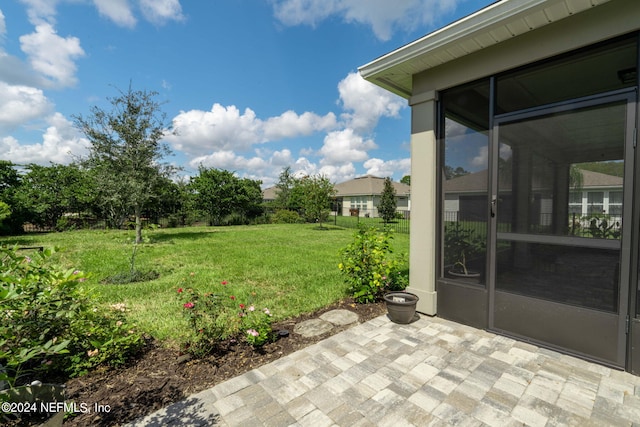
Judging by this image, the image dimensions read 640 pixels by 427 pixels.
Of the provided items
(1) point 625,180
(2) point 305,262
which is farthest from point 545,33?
(2) point 305,262

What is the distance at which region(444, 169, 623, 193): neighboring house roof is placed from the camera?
2427 mm

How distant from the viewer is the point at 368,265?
13.6ft

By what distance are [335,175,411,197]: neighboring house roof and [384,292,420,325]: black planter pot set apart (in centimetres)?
2861

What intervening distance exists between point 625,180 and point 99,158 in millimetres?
12274

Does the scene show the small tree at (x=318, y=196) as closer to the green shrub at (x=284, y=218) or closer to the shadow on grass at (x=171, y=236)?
the green shrub at (x=284, y=218)

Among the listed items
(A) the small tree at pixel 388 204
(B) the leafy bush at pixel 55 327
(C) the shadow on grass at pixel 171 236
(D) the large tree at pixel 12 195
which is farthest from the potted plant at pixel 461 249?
(A) the small tree at pixel 388 204

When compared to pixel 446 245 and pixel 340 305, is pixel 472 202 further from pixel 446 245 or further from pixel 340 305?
pixel 340 305

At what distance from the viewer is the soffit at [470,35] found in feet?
7.58

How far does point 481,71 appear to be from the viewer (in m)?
3.02

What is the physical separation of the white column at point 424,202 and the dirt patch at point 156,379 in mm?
1617

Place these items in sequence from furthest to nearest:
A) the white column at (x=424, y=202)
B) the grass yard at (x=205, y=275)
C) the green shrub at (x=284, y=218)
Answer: the green shrub at (x=284, y=218)
the grass yard at (x=205, y=275)
the white column at (x=424, y=202)

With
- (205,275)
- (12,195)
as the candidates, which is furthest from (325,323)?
(12,195)

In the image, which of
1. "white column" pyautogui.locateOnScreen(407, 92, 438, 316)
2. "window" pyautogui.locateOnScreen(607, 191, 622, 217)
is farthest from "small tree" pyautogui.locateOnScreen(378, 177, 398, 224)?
"window" pyautogui.locateOnScreen(607, 191, 622, 217)

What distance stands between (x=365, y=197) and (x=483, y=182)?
99.2 feet
